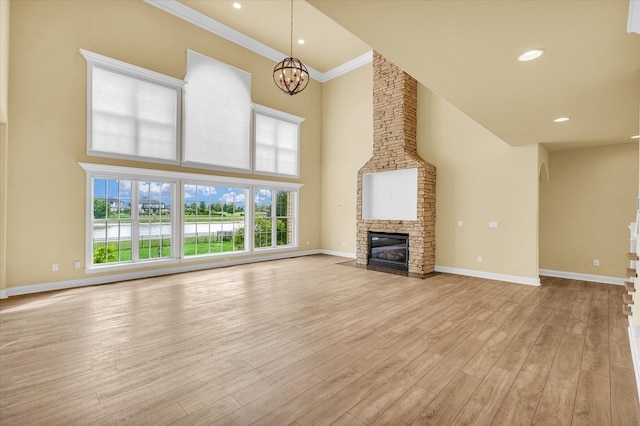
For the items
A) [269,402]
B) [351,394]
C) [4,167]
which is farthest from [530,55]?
[4,167]

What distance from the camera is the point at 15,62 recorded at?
4641mm

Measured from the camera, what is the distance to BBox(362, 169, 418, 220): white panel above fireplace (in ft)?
23.1

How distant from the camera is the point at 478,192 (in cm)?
634

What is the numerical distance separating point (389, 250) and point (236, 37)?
255 inches

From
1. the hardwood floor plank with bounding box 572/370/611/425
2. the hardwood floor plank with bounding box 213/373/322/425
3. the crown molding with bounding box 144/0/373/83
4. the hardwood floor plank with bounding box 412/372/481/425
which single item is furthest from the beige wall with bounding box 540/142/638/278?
the hardwood floor plank with bounding box 213/373/322/425

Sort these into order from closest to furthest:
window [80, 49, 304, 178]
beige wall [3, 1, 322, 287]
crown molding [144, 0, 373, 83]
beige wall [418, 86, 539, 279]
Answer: beige wall [3, 1, 322, 287] < window [80, 49, 304, 178] < beige wall [418, 86, 539, 279] < crown molding [144, 0, 373, 83]

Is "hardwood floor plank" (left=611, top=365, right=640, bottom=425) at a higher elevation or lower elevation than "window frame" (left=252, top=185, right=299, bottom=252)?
lower

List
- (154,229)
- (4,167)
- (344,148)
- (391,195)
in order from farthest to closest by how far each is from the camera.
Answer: (344,148) < (391,195) < (154,229) < (4,167)

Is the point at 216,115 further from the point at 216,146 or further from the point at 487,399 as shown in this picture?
the point at 487,399

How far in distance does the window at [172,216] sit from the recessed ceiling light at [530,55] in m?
6.14

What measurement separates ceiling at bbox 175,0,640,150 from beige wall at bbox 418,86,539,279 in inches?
52.0

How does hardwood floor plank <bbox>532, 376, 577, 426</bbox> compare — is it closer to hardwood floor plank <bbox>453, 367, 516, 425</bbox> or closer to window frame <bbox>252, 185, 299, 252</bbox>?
hardwood floor plank <bbox>453, 367, 516, 425</bbox>

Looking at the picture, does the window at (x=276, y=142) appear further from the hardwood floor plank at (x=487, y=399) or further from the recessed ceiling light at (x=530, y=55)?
the hardwood floor plank at (x=487, y=399)

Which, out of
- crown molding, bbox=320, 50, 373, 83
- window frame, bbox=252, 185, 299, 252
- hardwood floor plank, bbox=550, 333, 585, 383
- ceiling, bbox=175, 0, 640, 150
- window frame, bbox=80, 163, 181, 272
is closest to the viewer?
ceiling, bbox=175, 0, 640, 150
